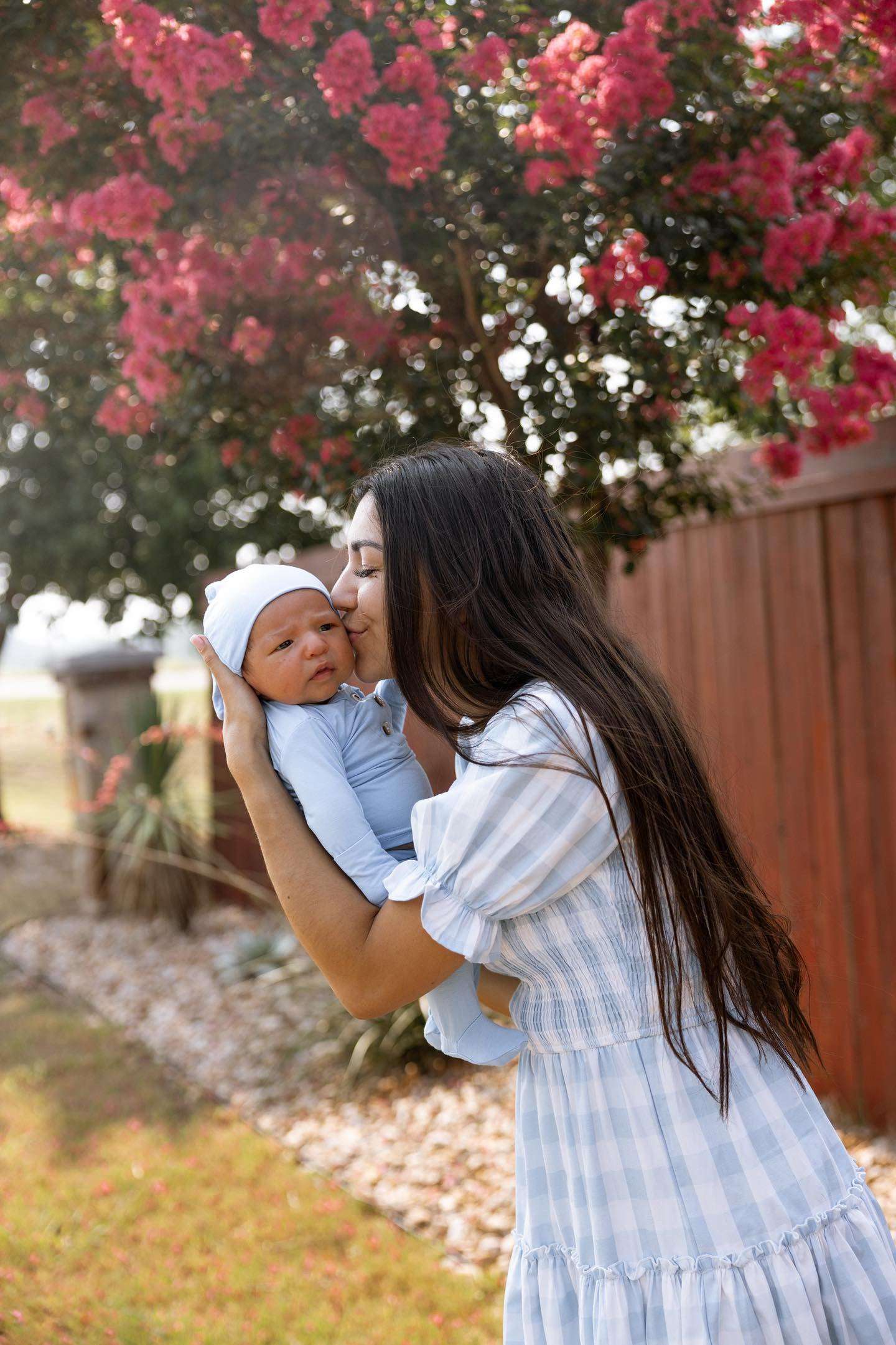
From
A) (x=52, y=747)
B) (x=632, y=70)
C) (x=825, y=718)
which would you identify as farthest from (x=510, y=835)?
(x=52, y=747)

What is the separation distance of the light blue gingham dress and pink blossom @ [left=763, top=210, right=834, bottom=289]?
1662 mm

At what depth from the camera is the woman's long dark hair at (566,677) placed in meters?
1.39

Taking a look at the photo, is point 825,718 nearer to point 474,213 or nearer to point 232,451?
point 474,213

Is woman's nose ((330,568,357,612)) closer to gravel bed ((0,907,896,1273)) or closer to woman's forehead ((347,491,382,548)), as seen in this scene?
woman's forehead ((347,491,382,548))

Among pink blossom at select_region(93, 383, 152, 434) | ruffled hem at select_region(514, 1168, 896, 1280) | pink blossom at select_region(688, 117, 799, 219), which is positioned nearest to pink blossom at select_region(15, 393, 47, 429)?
pink blossom at select_region(93, 383, 152, 434)

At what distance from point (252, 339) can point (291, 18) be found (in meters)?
0.75

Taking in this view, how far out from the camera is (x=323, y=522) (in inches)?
178

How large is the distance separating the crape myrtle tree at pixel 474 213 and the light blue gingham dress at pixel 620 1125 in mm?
1096

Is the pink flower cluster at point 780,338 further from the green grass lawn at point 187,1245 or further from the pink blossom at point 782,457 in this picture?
the green grass lawn at point 187,1245

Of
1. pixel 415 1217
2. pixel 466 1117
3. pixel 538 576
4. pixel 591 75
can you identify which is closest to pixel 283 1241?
pixel 415 1217

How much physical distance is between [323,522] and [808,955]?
244 centimetres

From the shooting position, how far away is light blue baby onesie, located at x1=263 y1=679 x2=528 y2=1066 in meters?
1.46

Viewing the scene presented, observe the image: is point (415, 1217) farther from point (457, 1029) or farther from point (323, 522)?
point (323, 522)

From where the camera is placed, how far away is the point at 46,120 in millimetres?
2656
